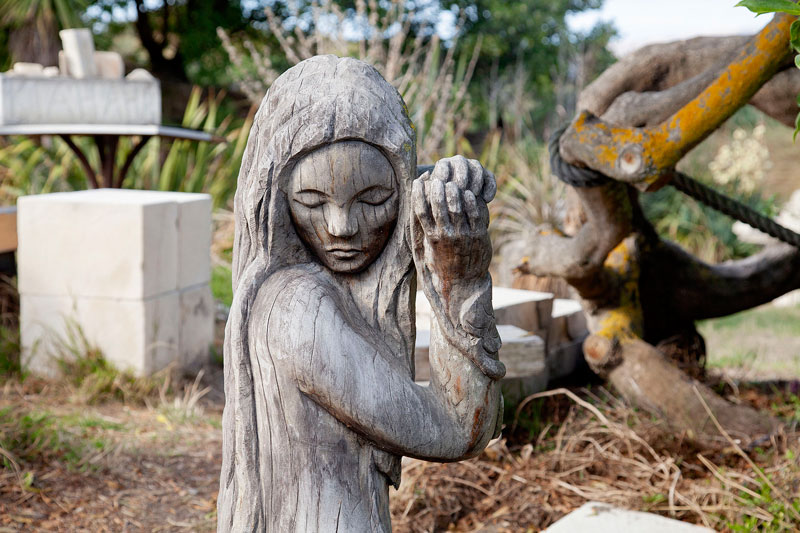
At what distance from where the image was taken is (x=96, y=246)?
15.0 ft

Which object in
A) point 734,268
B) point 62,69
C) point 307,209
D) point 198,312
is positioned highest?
point 62,69

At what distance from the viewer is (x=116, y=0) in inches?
531

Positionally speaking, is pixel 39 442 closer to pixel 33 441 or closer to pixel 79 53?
pixel 33 441

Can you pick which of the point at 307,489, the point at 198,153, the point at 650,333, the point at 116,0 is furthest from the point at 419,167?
the point at 116,0

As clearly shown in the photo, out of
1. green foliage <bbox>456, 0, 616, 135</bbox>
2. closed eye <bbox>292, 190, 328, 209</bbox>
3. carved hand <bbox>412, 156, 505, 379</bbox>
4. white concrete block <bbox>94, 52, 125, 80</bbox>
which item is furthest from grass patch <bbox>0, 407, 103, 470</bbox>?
green foliage <bbox>456, 0, 616, 135</bbox>

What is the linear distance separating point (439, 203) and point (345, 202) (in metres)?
0.24

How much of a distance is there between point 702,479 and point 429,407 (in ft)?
7.12

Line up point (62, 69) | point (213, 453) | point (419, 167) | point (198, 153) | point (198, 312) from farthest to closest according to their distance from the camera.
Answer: point (198, 153) < point (62, 69) < point (198, 312) < point (213, 453) < point (419, 167)

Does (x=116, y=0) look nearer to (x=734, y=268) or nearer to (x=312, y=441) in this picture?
(x=734, y=268)

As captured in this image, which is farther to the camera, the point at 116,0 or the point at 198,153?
the point at 116,0

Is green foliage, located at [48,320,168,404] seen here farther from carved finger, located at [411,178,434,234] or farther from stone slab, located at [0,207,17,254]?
carved finger, located at [411,178,434,234]

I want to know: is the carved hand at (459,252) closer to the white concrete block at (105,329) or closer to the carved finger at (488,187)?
the carved finger at (488,187)

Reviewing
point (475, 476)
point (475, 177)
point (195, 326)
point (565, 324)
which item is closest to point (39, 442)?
point (195, 326)

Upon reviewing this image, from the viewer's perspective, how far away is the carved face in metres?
1.65
